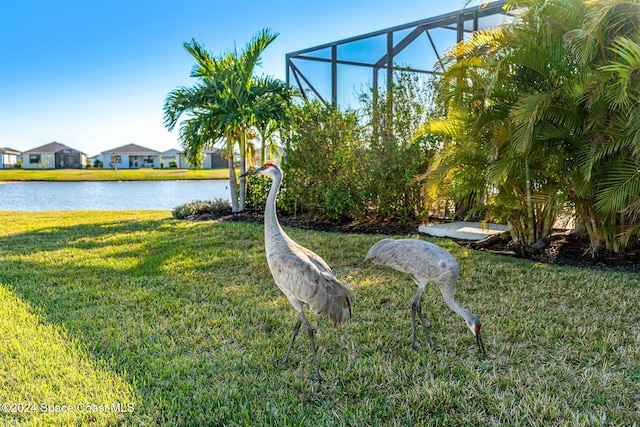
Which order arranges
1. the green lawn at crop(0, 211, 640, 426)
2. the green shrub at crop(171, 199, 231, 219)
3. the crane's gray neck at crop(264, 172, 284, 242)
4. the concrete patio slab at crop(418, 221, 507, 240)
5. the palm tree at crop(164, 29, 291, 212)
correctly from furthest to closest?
the green shrub at crop(171, 199, 231, 219) < the palm tree at crop(164, 29, 291, 212) < the concrete patio slab at crop(418, 221, 507, 240) < the crane's gray neck at crop(264, 172, 284, 242) < the green lawn at crop(0, 211, 640, 426)

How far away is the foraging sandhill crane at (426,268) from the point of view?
3.67m

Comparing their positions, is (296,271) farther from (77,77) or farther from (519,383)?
(77,77)

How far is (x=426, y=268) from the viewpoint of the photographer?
3.75 metres

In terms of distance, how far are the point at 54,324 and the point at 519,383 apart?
3.87 m

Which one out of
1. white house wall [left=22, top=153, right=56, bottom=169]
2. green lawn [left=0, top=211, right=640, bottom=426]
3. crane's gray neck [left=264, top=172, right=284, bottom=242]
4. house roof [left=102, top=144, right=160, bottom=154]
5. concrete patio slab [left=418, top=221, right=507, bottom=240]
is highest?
house roof [left=102, top=144, right=160, bottom=154]

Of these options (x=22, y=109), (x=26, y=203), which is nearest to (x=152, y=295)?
(x=26, y=203)

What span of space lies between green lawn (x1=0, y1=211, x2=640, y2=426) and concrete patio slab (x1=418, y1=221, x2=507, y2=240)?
1.71 meters

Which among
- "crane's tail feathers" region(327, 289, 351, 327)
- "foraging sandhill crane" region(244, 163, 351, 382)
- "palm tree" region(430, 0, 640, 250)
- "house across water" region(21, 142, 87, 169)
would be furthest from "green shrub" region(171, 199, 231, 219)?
"house across water" region(21, 142, 87, 169)

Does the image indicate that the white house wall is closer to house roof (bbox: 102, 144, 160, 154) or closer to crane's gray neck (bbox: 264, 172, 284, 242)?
house roof (bbox: 102, 144, 160, 154)

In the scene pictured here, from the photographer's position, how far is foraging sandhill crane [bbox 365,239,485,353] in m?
3.67

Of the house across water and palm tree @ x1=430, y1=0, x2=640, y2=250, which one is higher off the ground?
the house across water

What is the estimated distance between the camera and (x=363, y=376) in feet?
10.9

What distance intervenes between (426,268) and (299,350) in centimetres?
119

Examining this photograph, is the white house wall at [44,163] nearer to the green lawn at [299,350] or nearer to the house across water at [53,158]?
the house across water at [53,158]
